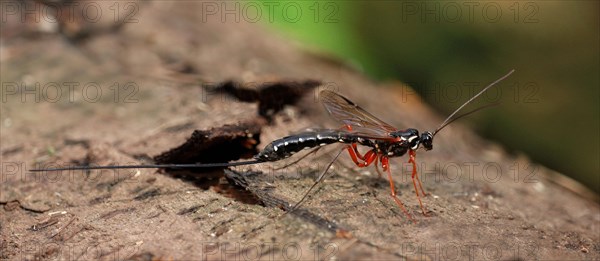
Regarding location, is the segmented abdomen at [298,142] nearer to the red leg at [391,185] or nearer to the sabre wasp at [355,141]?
the sabre wasp at [355,141]

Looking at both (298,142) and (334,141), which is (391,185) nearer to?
(334,141)

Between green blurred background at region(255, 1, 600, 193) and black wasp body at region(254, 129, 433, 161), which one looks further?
green blurred background at region(255, 1, 600, 193)

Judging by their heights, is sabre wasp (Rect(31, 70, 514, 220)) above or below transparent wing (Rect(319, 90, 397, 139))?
below

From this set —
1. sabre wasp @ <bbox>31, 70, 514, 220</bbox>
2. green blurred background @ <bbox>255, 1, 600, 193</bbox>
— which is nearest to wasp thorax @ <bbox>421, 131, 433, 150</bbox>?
sabre wasp @ <bbox>31, 70, 514, 220</bbox>

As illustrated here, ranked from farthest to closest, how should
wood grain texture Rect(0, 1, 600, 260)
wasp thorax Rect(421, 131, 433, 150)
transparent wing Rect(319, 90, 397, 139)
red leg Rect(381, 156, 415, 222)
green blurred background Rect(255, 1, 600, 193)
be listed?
green blurred background Rect(255, 1, 600, 193), transparent wing Rect(319, 90, 397, 139), wasp thorax Rect(421, 131, 433, 150), red leg Rect(381, 156, 415, 222), wood grain texture Rect(0, 1, 600, 260)

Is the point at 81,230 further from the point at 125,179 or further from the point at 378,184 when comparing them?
the point at 378,184

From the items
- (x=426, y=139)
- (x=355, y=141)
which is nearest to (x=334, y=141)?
(x=355, y=141)

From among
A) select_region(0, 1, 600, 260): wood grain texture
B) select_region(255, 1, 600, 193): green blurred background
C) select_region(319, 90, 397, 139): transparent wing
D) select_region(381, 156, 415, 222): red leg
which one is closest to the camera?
select_region(0, 1, 600, 260): wood grain texture

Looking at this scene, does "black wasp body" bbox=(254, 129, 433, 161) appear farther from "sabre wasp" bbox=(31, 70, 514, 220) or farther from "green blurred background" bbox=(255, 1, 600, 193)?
"green blurred background" bbox=(255, 1, 600, 193)
